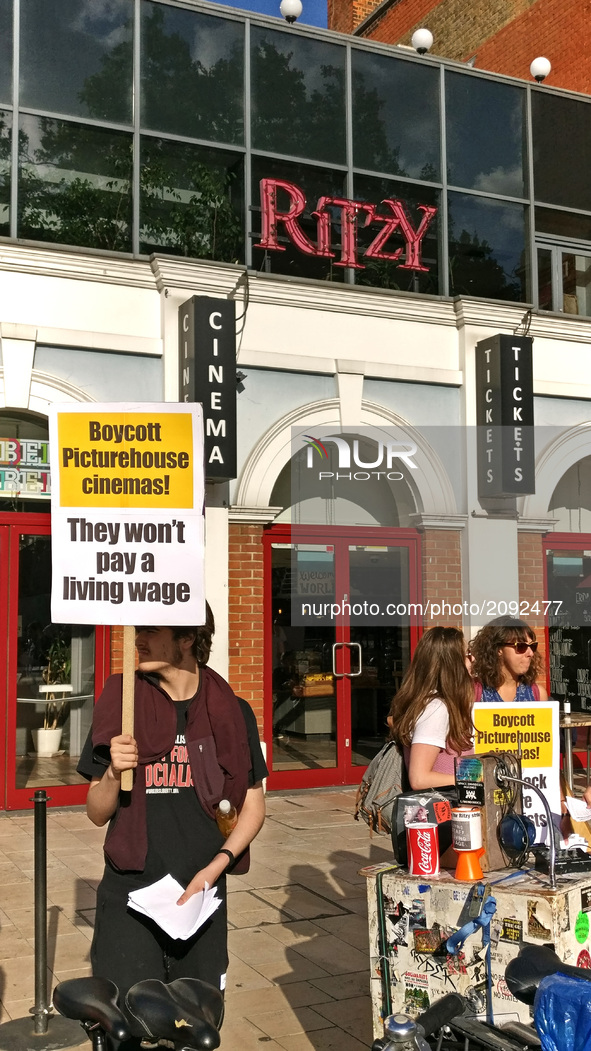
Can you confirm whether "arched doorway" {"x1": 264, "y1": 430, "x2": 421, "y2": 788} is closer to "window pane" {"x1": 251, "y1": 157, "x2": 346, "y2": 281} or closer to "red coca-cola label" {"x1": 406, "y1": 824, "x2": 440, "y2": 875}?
"window pane" {"x1": 251, "y1": 157, "x2": 346, "y2": 281}

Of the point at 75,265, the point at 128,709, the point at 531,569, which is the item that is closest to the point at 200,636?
the point at 128,709

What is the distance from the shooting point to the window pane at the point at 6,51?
10938 millimetres

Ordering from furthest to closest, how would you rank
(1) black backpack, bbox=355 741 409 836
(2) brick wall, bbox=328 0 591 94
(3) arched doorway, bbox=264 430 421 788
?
(2) brick wall, bbox=328 0 591 94, (3) arched doorway, bbox=264 430 421 788, (1) black backpack, bbox=355 741 409 836

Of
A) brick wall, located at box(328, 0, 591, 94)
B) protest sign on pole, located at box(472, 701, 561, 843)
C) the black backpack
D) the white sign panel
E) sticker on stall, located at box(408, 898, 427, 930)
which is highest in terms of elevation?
brick wall, located at box(328, 0, 591, 94)

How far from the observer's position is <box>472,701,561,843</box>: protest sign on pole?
4895 millimetres

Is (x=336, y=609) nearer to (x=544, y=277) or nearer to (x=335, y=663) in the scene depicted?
(x=335, y=663)

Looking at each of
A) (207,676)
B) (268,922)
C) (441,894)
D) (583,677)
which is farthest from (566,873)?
(583,677)

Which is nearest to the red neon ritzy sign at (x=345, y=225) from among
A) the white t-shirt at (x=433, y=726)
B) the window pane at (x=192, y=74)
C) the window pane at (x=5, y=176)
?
the window pane at (x=192, y=74)

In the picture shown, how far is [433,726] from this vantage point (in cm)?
464

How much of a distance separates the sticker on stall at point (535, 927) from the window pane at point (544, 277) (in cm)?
1114

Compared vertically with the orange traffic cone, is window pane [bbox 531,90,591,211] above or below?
above

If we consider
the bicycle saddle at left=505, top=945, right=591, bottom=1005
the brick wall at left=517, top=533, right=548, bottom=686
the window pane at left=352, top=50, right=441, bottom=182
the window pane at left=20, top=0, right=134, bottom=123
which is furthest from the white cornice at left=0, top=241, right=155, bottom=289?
the bicycle saddle at left=505, top=945, right=591, bottom=1005

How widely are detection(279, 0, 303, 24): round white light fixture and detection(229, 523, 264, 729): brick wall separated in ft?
19.7

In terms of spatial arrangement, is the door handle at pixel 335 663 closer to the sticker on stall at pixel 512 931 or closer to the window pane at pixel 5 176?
the window pane at pixel 5 176
